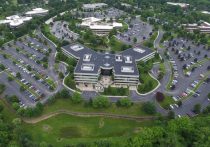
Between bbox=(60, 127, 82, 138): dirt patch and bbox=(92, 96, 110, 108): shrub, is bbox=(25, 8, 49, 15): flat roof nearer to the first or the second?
bbox=(92, 96, 110, 108): shrub

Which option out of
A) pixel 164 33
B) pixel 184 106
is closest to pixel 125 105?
pixel 184 106

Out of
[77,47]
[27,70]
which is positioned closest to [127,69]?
[77,47]

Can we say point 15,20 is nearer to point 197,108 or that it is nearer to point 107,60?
point 107,60

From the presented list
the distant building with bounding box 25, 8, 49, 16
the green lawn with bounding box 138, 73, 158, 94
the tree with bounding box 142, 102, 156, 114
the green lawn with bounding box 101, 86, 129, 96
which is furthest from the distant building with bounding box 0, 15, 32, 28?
the tree with bounding box 142, 102, 156, 114

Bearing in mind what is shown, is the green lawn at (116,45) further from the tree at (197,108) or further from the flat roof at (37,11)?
the flat roof at (37,11)

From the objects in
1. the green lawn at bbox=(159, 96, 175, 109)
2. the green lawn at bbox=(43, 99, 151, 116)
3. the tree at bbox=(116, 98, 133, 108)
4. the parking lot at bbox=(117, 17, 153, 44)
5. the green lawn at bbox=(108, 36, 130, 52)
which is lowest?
the green lawn at bbox=(43, 99, 151, 116)

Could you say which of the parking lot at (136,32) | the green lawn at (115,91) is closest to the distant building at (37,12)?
the parking lot at (136,32)
